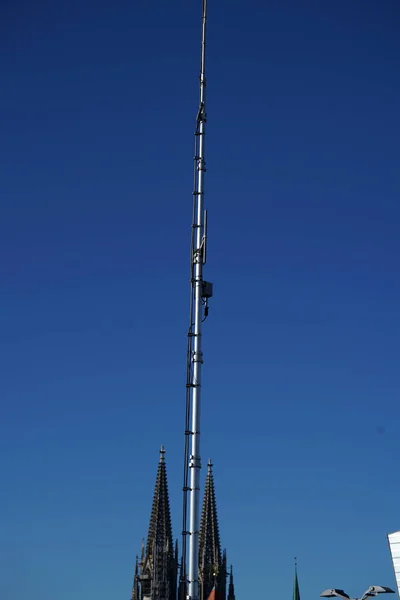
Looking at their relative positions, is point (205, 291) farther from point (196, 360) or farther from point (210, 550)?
point (210, 550)

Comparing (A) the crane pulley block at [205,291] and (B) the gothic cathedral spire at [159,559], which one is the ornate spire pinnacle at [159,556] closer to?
(B) the gothic cathedral spire at [159,559]

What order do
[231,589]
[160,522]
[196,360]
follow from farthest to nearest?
[231,589], [160,522], [196,360]

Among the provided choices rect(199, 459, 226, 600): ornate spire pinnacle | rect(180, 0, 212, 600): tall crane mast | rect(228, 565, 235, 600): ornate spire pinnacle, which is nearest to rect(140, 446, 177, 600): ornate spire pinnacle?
rect(199, 459, 226, 600): ornate spire pinnacle

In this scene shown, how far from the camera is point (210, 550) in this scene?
117 metres

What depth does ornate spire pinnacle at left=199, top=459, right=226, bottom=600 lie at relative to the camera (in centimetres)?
11450

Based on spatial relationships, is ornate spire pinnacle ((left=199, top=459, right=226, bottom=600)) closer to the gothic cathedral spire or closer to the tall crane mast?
the gothic cathedral spire

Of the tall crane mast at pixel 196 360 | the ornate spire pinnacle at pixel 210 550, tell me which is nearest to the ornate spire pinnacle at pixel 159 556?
the ornate spire pinnacle at pixel 210 550

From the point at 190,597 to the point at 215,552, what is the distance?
86.3 metres

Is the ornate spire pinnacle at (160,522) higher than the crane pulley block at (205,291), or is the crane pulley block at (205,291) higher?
the ornate spire pinnacle at (160,522)

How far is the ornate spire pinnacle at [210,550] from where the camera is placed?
114m

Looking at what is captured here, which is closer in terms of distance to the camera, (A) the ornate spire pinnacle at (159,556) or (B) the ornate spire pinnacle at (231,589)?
(A) the ornate spire pinnacle at (159,556)

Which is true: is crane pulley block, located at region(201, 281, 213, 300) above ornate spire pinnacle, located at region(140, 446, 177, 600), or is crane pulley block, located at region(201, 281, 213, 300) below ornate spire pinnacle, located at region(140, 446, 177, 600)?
below

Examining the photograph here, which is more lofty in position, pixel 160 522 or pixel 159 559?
pixel 160 522

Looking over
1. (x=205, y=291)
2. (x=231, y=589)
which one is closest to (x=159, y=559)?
(x=231, y=589)
